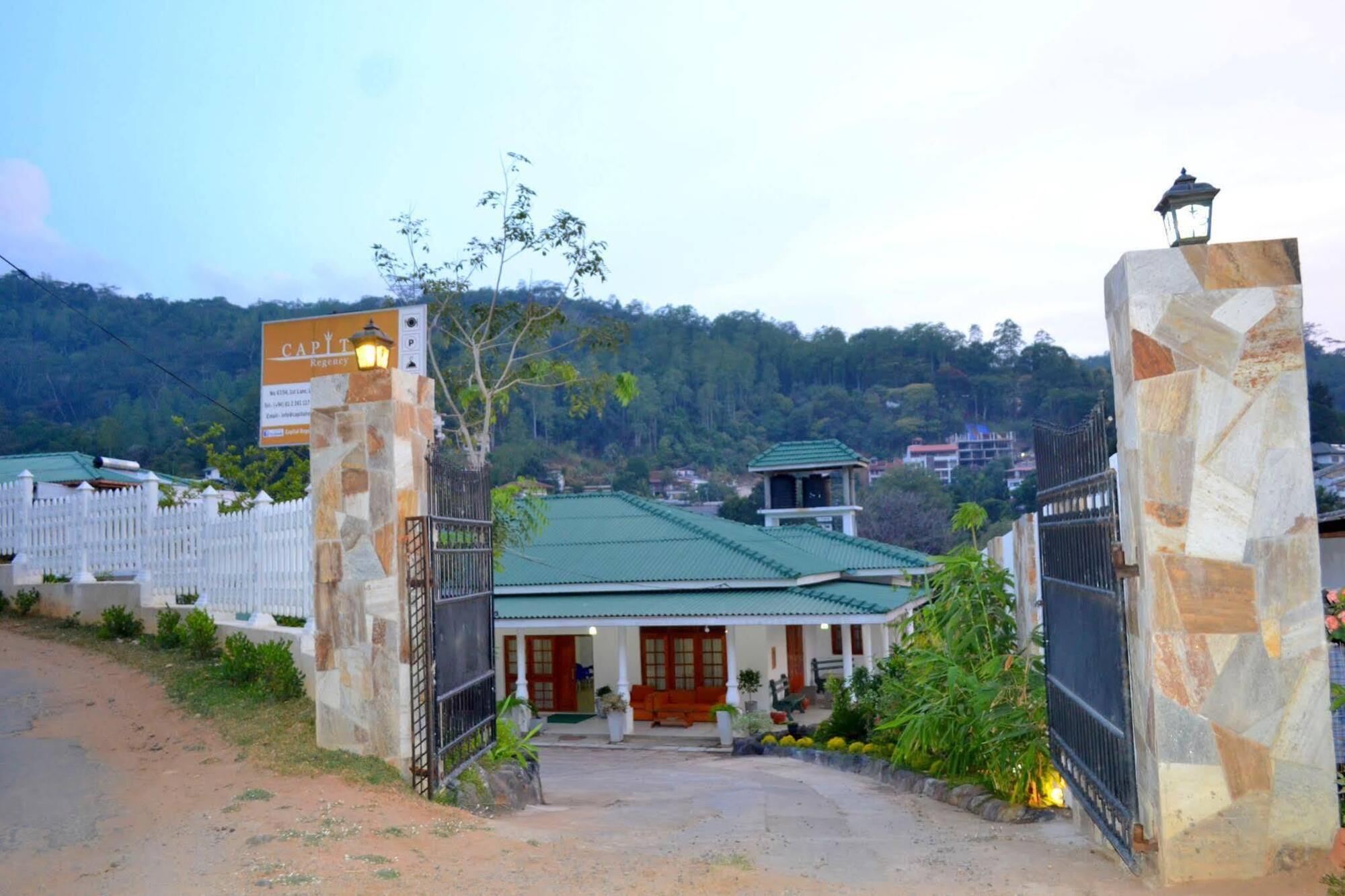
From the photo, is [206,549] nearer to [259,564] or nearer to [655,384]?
[259,564]

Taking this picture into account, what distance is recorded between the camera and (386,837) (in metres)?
6.11

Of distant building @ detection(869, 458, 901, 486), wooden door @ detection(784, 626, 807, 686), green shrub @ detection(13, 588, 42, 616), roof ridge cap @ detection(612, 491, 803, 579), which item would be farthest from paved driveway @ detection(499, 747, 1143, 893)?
distant building @ detection(869, 458, 901, 486)

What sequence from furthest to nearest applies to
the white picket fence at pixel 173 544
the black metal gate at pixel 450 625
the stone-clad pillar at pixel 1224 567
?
1. the white picket fence at pixel 173 544
2. the black metal gate at pixel 450 625
3. the stone-clad pillar at pixel 1224 567

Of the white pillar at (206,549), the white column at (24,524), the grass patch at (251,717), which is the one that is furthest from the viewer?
the white column at (24,524)

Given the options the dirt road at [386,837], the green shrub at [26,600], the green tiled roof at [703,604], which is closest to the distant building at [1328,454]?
the green tiled roof at [703,604]

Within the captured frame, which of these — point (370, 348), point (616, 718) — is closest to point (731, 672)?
point (616, 718)

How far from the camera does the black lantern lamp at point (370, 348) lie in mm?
7719

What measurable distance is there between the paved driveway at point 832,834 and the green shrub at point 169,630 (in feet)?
13.8

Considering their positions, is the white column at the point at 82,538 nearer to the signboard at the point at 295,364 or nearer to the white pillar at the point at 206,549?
the signboard at the point at 295,364

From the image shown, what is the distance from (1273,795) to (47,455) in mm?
25701

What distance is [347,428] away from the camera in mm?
7738

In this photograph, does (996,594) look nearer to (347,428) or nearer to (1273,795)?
(1273,795)

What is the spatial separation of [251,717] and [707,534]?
576 inches

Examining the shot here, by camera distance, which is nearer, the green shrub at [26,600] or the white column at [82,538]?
the white column at [82,538]
